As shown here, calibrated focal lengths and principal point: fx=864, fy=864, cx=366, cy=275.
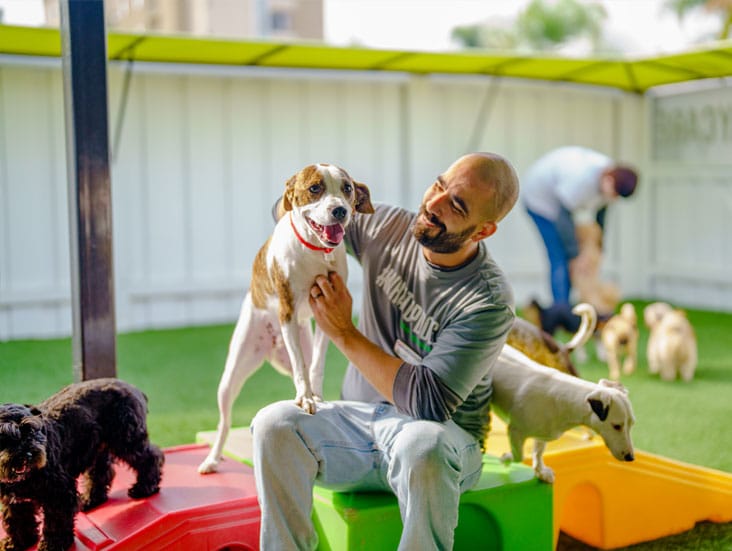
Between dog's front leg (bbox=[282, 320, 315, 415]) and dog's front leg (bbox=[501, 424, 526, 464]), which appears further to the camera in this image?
dog's front leg (bbox=[501, 424, 526, 464])

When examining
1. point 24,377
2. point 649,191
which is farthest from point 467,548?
point 649,191

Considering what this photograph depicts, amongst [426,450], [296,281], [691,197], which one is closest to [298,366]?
[296,281]

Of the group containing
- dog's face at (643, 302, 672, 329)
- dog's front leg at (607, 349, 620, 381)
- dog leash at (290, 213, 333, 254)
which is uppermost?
dog leash at (290, 213, 333, 254)

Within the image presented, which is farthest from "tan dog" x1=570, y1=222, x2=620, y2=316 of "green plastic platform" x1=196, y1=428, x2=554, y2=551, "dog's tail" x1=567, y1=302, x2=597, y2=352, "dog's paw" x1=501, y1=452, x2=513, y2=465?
"green plastic platform" x1=196, y1=428, x2=554, y2=551

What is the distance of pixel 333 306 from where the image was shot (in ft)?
8.00

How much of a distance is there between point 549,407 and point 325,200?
1105 millimetres

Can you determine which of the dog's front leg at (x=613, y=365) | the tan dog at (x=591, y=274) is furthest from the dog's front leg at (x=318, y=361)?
the tan dog at (x=591, y=274)

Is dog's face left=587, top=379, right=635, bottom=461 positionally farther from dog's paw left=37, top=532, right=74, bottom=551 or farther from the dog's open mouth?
dog's paw left=37, top=532, right=74, bottom=551

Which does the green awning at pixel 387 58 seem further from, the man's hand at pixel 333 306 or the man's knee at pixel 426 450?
the man's knee at pixel 426 450

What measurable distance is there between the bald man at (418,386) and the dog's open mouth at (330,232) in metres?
0.21

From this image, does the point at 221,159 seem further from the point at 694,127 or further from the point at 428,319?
the point at 428,319

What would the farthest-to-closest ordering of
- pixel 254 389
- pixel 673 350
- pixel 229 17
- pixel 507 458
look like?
pixel 229 17, pixel 673 350, pixel 254 389, pixel 507 458

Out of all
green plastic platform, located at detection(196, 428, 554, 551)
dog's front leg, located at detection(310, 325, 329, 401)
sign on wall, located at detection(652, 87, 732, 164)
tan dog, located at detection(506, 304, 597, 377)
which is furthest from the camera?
sign on wall, located at detection(652, 87, 732, 164)

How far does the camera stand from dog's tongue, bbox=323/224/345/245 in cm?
225
